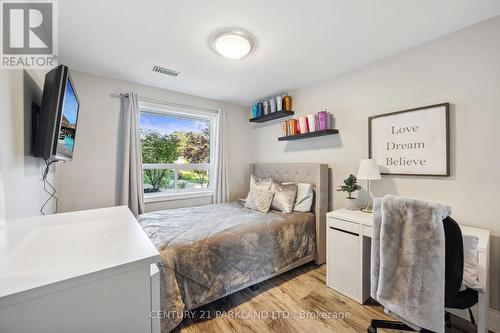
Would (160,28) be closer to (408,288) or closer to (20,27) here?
(20,27)

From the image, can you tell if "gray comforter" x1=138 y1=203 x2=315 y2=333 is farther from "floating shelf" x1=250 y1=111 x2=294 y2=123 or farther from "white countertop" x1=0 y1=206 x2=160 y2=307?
"floating shelf" x1=250 y1=111 x2=294 y2=123

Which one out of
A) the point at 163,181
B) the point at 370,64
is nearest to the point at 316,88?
the point at 370,64

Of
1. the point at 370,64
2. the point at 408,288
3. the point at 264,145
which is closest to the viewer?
the point at 408,288


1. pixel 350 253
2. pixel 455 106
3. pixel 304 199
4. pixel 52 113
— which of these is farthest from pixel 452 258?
pixel 52 113

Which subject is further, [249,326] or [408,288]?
[249,326]

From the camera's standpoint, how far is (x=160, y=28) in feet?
5.54

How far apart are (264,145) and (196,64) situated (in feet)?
5.91

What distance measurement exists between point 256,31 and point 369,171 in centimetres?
166

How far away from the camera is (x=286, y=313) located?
1.74 metres

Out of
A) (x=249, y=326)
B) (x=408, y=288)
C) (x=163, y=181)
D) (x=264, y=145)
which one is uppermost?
(x=264, y=145)

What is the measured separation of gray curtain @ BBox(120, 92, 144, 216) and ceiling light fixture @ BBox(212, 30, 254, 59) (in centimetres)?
146

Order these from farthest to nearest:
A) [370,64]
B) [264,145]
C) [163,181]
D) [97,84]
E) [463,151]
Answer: [264,145], [163,181], [97,84], [370,64], [463,151]

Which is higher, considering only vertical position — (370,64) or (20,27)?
(370,64)

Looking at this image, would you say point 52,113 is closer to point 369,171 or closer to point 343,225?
point 343,225
